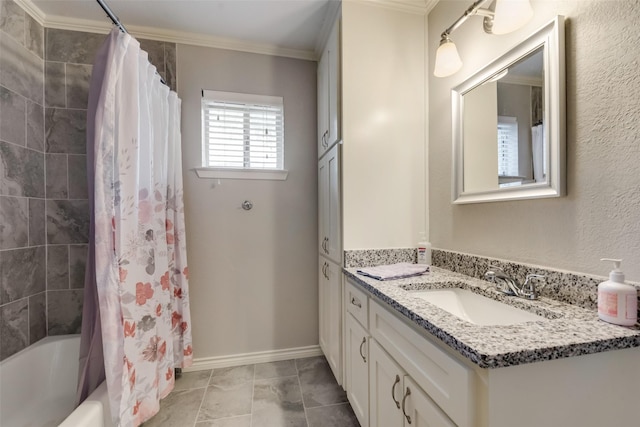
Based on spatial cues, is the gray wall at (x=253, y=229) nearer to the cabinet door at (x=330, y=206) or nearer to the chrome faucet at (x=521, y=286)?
the cabinet door at (x=330, y=206)

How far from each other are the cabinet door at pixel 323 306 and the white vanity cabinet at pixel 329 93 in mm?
875

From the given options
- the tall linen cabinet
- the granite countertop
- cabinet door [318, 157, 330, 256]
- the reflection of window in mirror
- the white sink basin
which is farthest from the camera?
cabinet door [318, 157, 330, 256]

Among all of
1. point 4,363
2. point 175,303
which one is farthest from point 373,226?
point 4,363

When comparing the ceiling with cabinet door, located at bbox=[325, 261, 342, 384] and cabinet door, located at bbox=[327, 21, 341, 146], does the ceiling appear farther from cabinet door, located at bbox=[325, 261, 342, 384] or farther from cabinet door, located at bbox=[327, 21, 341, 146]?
cabinet door, located at bbox=[325, 261, 342, 384]

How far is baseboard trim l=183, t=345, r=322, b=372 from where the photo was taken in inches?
78.5

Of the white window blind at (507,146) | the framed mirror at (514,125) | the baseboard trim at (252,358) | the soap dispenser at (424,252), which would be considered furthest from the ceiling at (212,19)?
the baseboard trim at (252,358)

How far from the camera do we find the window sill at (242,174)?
1.99m

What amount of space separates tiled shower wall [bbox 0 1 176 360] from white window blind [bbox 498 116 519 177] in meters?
2.17

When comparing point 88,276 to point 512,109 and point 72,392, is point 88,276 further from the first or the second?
point 512,109

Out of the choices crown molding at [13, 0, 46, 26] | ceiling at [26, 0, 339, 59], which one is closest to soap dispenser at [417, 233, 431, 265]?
ceiling at [26, 0, 339, 59]

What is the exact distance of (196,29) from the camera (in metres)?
1.90

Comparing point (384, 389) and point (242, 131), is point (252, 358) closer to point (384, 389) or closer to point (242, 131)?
point (384, 389)

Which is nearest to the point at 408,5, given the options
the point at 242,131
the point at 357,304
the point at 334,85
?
the point at 334,85

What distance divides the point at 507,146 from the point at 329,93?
1.10m
